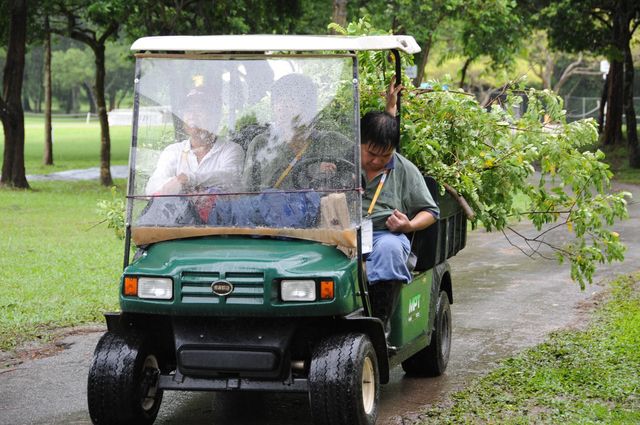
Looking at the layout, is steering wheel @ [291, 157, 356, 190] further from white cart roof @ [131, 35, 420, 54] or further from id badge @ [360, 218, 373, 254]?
white cart roof @ [131, 35, 420, 54]

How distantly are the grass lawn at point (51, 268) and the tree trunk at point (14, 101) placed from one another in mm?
2794

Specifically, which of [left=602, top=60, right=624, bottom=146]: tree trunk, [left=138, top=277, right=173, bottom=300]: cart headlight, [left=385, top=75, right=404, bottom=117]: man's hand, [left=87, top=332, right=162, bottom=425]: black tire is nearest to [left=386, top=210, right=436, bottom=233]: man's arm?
[left=385, top=75, right=404, bottom=117]: man's hand

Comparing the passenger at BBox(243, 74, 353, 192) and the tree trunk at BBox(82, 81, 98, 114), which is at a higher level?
the passenger at BBox(243, 74, 353, 192)

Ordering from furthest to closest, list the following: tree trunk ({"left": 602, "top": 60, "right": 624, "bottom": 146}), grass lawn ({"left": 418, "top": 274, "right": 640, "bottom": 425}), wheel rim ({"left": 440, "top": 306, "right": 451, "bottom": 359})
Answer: tree trunk ({"left": 602, "top": 60, "right": 624, "bottom": 146}) < wheel rim ({"left": 440, "top": 306, "right": 451, "bottom": 359}) < grass lawn ({"left": 418, "top": 274, "right": 640, "bottom": 425})

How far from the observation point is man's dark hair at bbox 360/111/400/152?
255 inches

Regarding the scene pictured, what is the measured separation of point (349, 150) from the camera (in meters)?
6.01

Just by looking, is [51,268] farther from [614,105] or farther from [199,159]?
[614,105]

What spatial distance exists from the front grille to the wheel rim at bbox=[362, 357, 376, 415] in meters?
0.70

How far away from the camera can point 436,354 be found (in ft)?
24.1

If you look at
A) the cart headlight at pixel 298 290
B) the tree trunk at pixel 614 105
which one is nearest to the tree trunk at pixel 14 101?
the tree trunk at pixel 614 105

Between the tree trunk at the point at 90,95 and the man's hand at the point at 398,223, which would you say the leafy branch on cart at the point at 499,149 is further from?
the tree trunk at the point at 90,95

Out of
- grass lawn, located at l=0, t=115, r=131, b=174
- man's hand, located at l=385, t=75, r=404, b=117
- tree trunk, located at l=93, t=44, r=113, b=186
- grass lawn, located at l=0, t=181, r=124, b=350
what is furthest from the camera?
grass lawn, located at l=0, t=115, r=131, b=174

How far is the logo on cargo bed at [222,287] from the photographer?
5516 millimetres

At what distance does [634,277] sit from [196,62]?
692 cm
